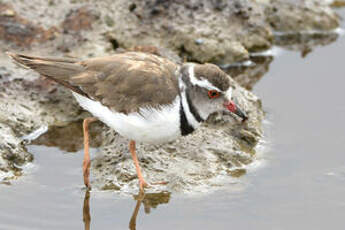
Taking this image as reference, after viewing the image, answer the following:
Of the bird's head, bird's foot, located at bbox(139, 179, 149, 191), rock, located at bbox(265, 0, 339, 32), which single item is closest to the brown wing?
the bird's head

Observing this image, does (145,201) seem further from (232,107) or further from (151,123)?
(232,107)

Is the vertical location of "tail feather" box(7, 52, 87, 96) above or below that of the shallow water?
above

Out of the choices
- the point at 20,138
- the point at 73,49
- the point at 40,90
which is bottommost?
the point at 20,138

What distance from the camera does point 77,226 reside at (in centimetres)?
605

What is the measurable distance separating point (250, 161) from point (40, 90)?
9.63 ft

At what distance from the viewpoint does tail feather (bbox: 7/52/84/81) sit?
684cm

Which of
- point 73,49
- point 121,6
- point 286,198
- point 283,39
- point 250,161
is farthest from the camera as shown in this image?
point 283,39

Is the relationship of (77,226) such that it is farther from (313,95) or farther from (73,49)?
(313,95)

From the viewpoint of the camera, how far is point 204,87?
6531 mm

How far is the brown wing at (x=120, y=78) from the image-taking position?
21.1 ft

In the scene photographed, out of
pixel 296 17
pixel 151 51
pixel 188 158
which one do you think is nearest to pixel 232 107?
pixel 188 158

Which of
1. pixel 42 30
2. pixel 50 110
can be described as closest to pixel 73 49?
pixel 42 30

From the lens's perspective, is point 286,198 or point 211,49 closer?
point 286,198

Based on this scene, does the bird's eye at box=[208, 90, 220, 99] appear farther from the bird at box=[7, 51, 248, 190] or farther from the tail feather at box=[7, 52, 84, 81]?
the tail feather at box=[7, 52, 84, 81]
